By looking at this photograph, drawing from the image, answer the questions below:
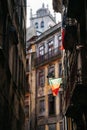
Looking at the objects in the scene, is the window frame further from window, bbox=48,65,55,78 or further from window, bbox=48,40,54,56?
window, bbox=48,40,54,56

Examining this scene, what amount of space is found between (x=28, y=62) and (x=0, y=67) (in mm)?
37692

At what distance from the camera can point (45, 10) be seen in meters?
104

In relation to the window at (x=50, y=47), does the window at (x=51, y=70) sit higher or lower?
lower

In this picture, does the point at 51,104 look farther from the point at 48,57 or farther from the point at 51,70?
the point at 48,57

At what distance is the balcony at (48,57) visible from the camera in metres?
45.2

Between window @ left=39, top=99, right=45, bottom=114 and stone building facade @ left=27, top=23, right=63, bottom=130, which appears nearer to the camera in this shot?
stone building facade @ left=27, top=23, right=63, bottom=130

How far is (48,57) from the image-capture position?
46.6 metres

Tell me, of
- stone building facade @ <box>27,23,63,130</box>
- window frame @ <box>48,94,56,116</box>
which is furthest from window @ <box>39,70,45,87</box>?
window frame @ <box>48,94,56,116</box>

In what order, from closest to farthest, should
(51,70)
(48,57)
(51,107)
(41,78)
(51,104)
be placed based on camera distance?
1. (51,107)
2. (51,104)
3. (51,70)
4. (48,57)
5. (41,78)

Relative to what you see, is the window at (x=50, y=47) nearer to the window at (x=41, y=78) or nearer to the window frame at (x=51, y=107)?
the window at (x=41, y=78)

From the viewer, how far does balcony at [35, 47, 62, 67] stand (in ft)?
148

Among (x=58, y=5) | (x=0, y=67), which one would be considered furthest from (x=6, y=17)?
(x=58, y=5)

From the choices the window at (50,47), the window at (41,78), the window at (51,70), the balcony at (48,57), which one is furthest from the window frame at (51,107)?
the window at (50,47)

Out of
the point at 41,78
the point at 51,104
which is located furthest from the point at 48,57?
the point at 51,104
